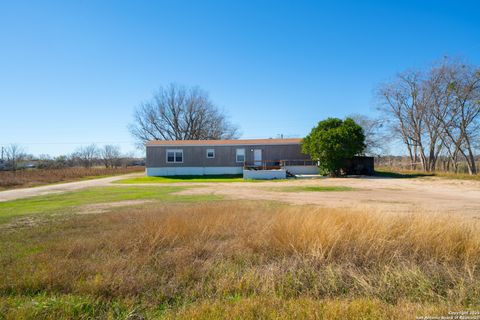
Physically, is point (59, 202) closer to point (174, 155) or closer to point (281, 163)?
point (174, 155)

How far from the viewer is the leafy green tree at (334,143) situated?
2033 cm

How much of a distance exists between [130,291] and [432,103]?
107ft

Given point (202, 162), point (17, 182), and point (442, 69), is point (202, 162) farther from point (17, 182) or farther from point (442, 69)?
point (442, 69)

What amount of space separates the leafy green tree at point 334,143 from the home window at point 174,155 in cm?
1349

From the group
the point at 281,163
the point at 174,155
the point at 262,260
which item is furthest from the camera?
the point at 174,155

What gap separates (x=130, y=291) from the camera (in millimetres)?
2854

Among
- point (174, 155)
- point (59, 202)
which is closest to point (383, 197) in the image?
point (59, 202)

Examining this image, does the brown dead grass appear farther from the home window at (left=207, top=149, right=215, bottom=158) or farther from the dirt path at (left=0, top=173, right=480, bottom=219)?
the home window at (left=207, top=149, right=215, bottom=158)

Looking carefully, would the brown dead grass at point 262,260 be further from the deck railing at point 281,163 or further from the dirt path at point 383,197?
the deck railing at point 281,163

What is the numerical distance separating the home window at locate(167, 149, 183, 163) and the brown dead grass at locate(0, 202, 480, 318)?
66.9 ft

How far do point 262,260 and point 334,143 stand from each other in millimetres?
18611

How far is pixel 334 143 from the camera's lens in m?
20.3

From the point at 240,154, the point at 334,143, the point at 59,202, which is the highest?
the point at 334,143

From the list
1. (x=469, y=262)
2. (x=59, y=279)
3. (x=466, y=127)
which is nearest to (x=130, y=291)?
(x=59, y=279)
